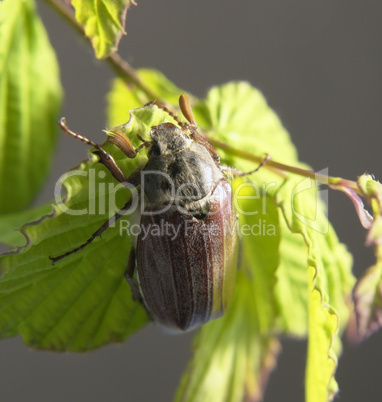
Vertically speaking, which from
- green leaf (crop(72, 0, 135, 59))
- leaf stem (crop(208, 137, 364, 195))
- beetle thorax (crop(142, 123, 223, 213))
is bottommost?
beetle thorax (crop(142, 123, 223, 213))

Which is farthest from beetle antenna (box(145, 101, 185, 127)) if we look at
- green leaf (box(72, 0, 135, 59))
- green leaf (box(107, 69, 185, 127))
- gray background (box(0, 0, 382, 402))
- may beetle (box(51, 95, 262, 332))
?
gray background (box(0, 0, 382, 402))

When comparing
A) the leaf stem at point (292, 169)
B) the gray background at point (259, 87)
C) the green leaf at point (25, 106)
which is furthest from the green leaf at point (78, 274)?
the gray background at point (259, 87)

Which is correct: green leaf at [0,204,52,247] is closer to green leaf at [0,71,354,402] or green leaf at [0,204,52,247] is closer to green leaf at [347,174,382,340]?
green leaf at [0,71,354,402]

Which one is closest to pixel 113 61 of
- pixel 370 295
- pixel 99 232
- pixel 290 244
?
pixel 99 232

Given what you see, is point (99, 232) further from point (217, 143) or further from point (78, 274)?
point (217, 143)

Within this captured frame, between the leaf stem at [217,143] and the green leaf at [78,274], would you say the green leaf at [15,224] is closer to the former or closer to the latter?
the green leaf at [78,274]

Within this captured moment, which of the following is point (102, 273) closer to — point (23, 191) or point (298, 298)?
point (23, 191)
